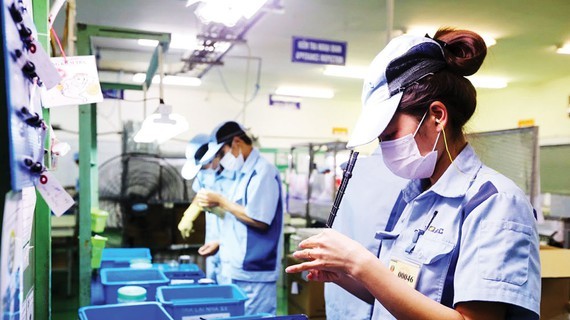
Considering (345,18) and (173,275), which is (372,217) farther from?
(345,18)

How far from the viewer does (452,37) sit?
1.17m

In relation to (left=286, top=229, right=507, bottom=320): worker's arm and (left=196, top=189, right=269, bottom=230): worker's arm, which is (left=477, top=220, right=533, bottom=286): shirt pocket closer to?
(left=286, top=229, right=507, bottom=320): worker's arm

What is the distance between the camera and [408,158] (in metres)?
1.14

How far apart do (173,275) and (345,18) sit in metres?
3.60

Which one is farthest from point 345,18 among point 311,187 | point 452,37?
point 452,37

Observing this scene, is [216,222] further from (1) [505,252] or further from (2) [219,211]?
(1) [505,252]

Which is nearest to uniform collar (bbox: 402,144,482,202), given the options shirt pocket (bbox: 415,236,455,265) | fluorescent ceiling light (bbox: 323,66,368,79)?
shirt pocket (bbox: 415,236,455,265)

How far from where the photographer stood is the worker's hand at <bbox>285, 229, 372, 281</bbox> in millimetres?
1006

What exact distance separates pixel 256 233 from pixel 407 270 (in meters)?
1.63

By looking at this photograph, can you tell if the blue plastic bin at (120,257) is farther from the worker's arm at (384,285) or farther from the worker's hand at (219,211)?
the worker's arm at (384,285)

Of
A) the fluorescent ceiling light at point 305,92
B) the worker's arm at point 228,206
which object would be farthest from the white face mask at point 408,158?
the fluorescent ceiling light at point 305,92

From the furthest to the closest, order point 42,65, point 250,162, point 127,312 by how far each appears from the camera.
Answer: point 250,162 < point 127,312 < point 42,65

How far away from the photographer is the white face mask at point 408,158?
113 centimetres

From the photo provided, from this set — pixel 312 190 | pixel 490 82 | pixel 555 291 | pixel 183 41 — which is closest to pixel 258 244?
pixel 555 291
